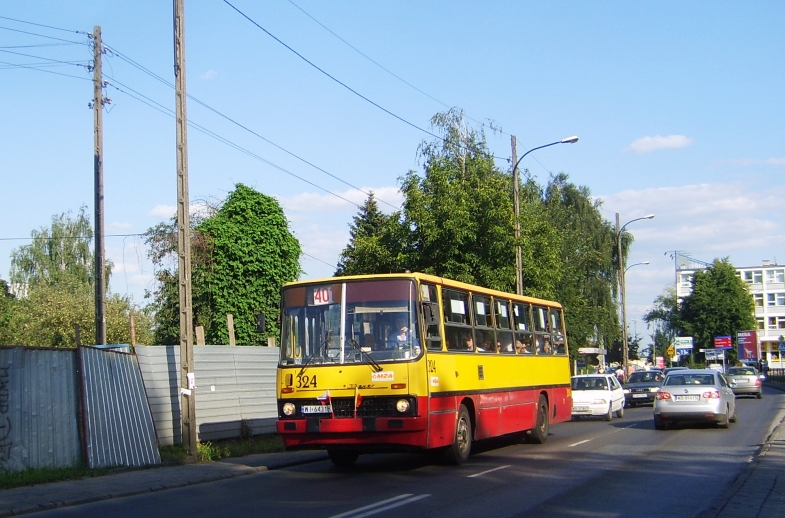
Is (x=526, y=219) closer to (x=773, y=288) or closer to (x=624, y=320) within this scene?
(x=624, y=320)

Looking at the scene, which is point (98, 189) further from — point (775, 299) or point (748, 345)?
point (775, 299)

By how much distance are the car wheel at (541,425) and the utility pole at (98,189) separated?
11126 millimetres

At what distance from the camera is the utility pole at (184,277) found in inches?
666

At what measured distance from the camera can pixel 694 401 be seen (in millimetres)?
22703

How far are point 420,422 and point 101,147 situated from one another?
15533 millimetres

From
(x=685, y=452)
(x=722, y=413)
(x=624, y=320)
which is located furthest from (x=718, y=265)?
(x=685, y=452)

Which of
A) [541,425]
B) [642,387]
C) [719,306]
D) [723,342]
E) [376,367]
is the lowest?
[642,387]

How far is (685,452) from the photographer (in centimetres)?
1717

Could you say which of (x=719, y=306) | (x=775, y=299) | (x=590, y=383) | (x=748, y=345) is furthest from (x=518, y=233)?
(x=775, y=299)

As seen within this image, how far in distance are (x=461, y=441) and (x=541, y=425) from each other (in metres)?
5.42

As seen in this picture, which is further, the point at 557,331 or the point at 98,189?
the point at 98,189

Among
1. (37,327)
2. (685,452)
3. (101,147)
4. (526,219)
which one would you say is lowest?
(685,452)

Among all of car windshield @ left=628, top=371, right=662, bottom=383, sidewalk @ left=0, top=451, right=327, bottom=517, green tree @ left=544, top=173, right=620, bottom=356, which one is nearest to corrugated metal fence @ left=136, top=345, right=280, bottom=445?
sidewalk @ left=0, top=451, right=327, bottom=517

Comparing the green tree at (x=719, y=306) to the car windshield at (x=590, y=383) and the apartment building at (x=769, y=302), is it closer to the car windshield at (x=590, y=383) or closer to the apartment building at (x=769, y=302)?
the apartment building at (x=769, y=302)
